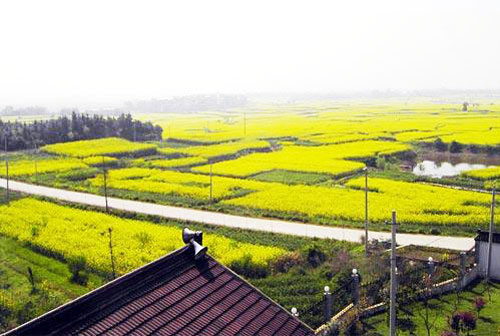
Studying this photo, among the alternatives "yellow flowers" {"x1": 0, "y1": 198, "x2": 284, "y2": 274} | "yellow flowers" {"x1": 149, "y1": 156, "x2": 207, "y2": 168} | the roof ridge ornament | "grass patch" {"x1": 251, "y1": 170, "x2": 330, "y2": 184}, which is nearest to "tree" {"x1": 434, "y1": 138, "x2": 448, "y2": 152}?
"grass patch" {"x1": 251, "y1": 170, "x2": 330, "y2": 184}

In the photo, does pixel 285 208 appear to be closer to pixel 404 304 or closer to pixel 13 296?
pixel 404 304

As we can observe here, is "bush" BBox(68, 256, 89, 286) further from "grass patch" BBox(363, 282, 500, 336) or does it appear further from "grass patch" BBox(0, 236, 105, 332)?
"grass patch" BBox(363, 282, 500, 336)

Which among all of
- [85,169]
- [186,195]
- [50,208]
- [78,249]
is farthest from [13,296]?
[85,169]

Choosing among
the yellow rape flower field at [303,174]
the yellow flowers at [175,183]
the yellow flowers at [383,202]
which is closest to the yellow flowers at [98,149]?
the yellow rape flower field at [303,174]

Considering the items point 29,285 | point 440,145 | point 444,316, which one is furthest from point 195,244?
point 440,145

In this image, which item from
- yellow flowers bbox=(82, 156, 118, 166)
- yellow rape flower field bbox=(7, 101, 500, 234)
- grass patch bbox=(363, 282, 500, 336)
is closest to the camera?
grass patch bbox=(363, 282, 500, 336)

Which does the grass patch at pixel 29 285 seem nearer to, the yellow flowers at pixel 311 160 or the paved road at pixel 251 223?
the paved road at pixel 251 223
